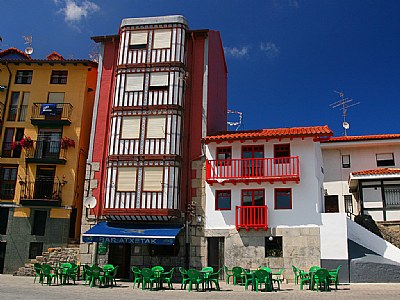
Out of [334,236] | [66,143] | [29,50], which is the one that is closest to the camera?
[334,236]

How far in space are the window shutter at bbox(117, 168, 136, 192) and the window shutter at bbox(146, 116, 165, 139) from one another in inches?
88.8

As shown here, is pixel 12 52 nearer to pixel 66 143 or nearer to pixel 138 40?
pixel 66 143

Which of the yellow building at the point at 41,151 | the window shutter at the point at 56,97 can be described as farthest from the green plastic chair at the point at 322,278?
the window shutter at the point at 56,97

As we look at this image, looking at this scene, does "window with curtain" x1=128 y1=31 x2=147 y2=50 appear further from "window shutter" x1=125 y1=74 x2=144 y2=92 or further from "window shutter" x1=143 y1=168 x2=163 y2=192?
"window shutter" x1=143 y1=168 x2=163 y2=192

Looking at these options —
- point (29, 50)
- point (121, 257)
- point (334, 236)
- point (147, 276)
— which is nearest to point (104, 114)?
point (121, 257)

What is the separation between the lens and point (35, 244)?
2623 centimetres

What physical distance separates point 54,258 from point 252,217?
11.1 meters

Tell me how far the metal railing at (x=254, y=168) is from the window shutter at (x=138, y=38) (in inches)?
341

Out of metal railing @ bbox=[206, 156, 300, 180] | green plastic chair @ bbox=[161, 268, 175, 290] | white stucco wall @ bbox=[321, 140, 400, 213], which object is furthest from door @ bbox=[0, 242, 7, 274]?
white stucco wall @ bbox=[321, 140, 400, 213]

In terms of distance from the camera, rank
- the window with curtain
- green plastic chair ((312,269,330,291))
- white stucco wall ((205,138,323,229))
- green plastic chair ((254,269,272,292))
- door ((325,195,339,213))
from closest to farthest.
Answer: green plastic chair ((312,269,330,291)) → green plastic chair ((254,269,272,292)) → white stucco wall ((205,138,323,229)) → the window with curtain → door ((325,195,339,213))

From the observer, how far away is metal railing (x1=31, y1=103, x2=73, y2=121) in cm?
2771

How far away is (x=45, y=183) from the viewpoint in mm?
27031

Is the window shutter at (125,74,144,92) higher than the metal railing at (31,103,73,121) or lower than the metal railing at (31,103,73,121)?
higher

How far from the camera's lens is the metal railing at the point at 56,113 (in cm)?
2771
